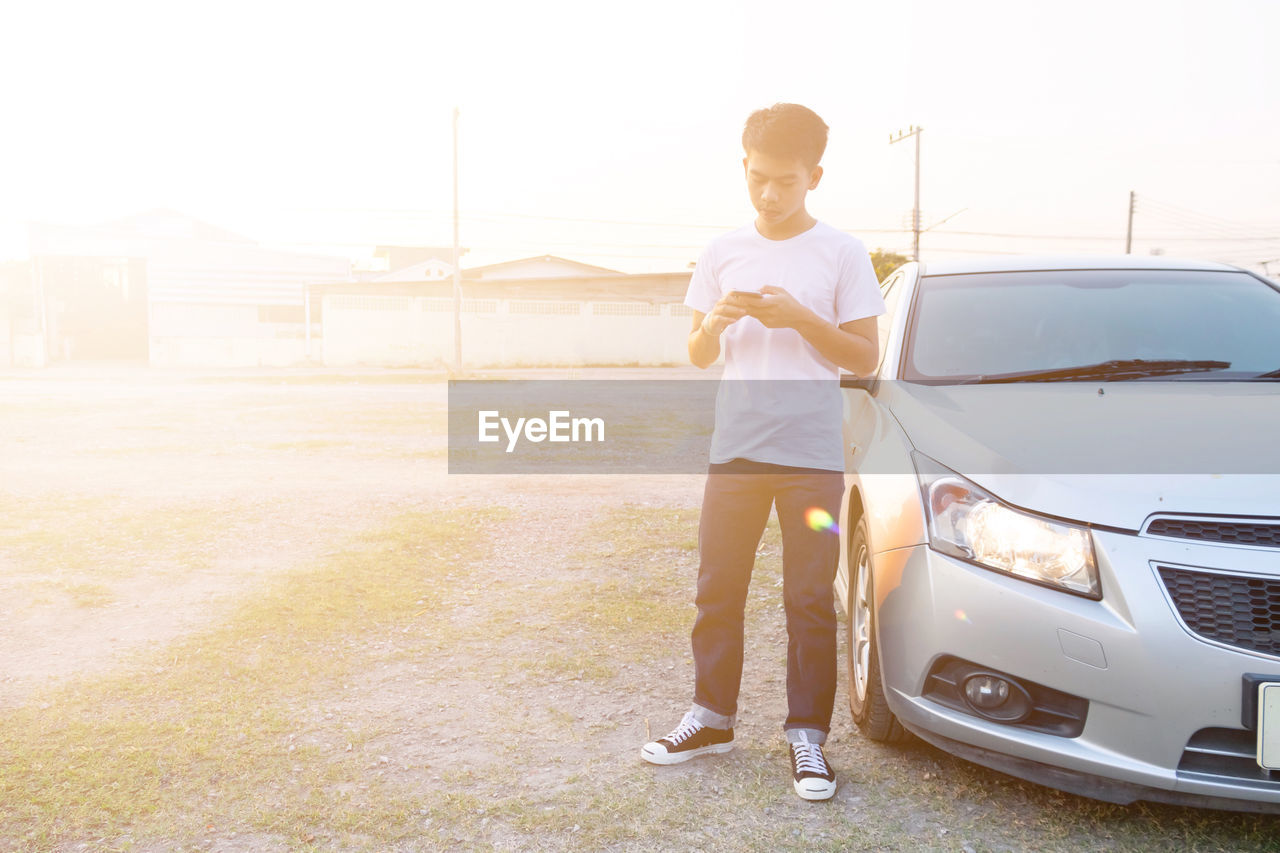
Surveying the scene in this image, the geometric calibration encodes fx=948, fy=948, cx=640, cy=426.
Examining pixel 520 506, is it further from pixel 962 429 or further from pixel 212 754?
pixel 962 429

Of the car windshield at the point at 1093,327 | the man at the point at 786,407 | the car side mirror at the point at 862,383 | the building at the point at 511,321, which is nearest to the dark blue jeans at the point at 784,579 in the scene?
the man at the point at 786,407

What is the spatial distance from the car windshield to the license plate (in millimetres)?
1305

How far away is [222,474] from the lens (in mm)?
8211

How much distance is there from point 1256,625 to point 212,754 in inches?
110

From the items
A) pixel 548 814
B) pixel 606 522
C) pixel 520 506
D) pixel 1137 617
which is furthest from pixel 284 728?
pixel 520 506

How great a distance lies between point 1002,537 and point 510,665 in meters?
2.07

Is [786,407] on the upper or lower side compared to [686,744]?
upper

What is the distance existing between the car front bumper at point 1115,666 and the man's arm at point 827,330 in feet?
1.87

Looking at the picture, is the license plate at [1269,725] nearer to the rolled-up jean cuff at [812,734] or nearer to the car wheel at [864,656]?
the car wheel at [864,656]

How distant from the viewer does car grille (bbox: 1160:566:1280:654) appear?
6.58 ft

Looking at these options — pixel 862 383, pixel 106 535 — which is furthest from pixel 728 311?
pixel 106 535

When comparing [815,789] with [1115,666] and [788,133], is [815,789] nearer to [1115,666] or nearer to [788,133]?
[1115,666]

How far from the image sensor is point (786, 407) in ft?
8.67

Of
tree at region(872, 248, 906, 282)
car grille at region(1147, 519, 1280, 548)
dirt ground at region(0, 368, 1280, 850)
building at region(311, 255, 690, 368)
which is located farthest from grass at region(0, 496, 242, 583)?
tree at region(872, 248, 906, 282)
